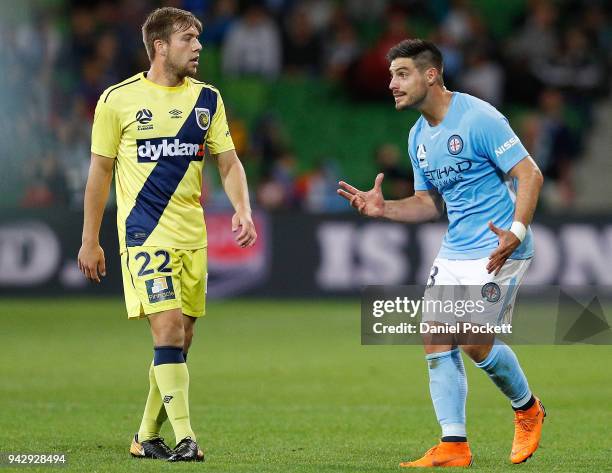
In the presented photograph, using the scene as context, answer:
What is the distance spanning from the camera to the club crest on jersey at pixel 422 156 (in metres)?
7.32

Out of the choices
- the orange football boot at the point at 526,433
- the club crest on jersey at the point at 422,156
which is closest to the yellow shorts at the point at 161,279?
the club crest on jersey at the point at 422,156

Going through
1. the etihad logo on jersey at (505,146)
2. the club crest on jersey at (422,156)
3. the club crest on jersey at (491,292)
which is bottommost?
the club crest on jersey at (491,292)

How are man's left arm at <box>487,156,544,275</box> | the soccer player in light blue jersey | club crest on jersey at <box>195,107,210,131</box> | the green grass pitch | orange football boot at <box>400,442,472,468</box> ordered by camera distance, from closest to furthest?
man's left arm at <box>487,156,544,275</box> < orange football boot at <box>400,442,472,468</box> < the soccer player in light blue jersey < club crest on jersey at <box>195,107,210,131</box> < the green grass pitch

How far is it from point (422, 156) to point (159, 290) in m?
1.69

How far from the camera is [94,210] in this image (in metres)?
7.04

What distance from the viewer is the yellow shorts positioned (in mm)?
6945

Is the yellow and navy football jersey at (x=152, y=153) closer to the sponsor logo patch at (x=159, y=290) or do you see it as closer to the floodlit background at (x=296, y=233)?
the sponsor logo patch at (x=159, y=290)

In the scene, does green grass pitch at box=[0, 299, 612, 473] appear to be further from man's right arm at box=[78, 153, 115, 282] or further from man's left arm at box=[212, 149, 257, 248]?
man's left arm at box=[212, 149, 257, 248]

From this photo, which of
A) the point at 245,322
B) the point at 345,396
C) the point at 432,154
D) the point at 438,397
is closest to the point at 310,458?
the point at 438,397

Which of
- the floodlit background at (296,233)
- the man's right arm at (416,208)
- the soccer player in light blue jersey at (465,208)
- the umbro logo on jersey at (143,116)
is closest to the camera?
the soccer player in light blue jersey at (465,208)

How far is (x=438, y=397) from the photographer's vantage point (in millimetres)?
7012

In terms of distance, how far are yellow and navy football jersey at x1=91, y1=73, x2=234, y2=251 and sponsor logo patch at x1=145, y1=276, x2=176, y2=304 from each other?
0.20 metres

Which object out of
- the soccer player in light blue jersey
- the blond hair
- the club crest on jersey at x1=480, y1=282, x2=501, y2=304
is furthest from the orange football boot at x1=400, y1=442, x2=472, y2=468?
the blond hair

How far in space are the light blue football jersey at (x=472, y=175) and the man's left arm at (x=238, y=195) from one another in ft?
3.50
